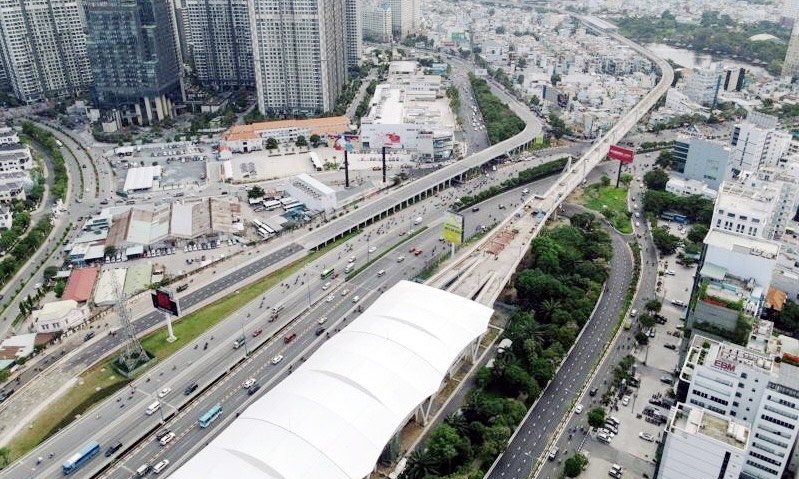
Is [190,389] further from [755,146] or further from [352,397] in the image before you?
[755,146]

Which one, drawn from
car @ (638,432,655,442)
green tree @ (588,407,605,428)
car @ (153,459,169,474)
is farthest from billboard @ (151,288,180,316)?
car @ (638,432,655,442)

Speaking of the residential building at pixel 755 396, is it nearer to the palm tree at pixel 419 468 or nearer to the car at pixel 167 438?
the palm tree at pixel 419 468

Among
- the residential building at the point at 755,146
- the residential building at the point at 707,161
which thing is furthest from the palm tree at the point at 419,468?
the residential building at the point at 755,146

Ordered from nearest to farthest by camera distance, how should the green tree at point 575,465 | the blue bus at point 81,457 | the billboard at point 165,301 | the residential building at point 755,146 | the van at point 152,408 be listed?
the green tree at point 575,465 < the blue bus at point 81,457 < the van at point 152,408 < the billboard at point 165,301 < the residential building at point 755,146

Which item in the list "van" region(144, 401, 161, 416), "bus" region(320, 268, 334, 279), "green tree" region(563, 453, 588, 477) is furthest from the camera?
"bus" region(320, 268, 334, 279)

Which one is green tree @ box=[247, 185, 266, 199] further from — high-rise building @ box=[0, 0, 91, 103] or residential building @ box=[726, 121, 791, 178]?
high-rise building @ box=[0, 0, 91, 103]

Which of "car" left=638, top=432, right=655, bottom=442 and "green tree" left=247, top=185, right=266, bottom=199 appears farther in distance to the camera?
"green tree" left=247, top=185, right=266, bottom=199

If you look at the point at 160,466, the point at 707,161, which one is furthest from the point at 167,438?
the point at 707,161

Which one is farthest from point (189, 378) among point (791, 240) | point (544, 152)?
point (544, 152)
